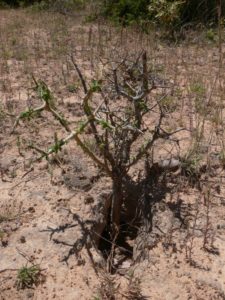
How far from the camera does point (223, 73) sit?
198 inches

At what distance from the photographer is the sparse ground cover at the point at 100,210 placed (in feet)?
9.01

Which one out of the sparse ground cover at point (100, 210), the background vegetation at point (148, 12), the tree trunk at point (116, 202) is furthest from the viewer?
the background vegetation at point (148, 12)

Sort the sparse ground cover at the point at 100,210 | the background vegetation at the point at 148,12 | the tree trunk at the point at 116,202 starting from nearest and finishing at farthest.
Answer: the sparse ground cover at the point at 100,210
the tree trunk at the point at 116,202
the background vegetation at the point at 148,12

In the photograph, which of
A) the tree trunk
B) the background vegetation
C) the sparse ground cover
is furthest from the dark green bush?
the tree trunk

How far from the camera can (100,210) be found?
325 cm

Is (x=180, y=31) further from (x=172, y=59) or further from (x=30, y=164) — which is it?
(x=30, y=164)

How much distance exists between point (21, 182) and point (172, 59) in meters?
2.96

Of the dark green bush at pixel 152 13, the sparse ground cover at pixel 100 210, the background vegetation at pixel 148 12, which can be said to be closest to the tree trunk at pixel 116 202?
the sparse ground cover at pixel 100 210

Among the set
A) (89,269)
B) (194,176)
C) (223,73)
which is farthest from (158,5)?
(89,269)

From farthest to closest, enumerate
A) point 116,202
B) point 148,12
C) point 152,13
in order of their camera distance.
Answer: point 148,12 < point 152,13 < point 116,202

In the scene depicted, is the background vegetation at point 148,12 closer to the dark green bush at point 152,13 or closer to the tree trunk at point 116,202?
the dark green bush at point 152,13

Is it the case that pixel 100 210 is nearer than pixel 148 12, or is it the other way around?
pixel 100 210

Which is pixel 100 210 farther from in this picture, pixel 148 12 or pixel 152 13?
pixel 148 12

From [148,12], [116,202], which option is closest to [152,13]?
[148,12]
